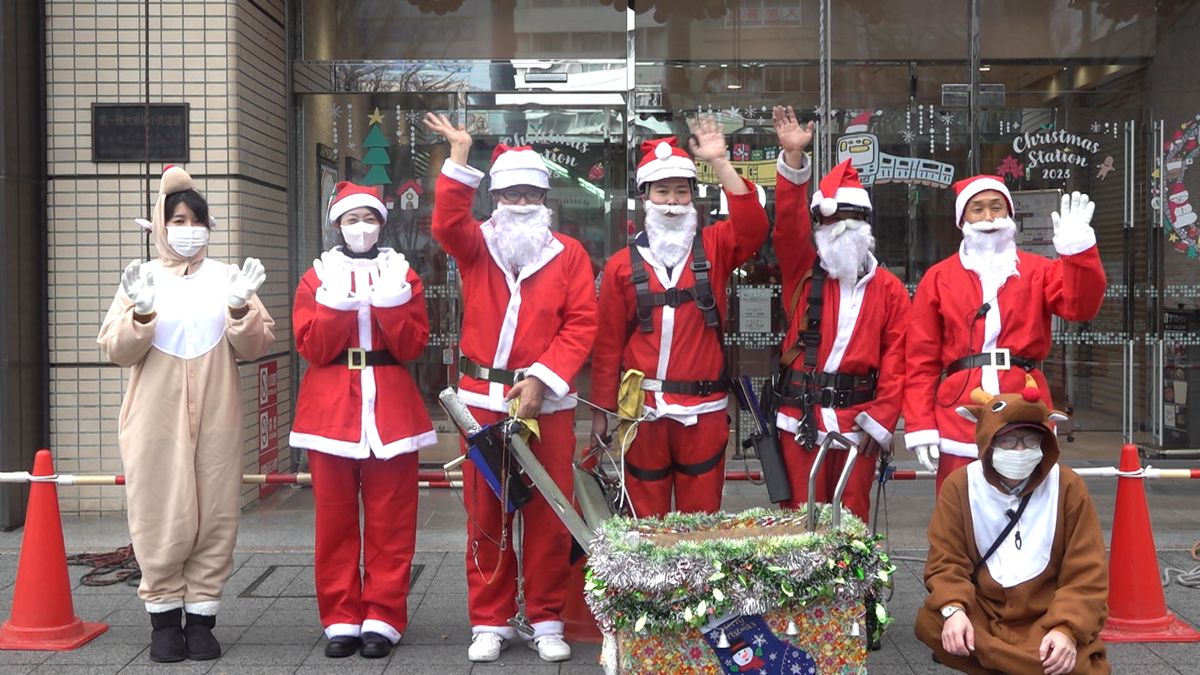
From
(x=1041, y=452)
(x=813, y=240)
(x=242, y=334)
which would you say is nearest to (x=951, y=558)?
(x=1041, y=452)

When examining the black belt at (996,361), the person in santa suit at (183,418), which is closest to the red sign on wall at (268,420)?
the person in santa suit at (183,418)

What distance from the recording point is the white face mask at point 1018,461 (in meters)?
4.11

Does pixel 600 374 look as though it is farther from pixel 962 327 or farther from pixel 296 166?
pixel 296 166

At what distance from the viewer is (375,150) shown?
8.97 metres

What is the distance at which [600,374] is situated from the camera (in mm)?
5309

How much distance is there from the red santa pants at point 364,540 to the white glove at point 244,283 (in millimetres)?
702

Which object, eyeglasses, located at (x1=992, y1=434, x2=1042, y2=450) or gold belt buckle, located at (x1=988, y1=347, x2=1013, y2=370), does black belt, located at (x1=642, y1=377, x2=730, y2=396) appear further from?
eyeglasses, located at (x1=992, y1=434, x2=1042, y2=450)

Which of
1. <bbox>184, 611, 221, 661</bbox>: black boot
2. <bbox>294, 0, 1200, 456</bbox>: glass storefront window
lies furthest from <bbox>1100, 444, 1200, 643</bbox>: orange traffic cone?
<bbox>294, 0, 1200, 456</bbox>: glass storefront window

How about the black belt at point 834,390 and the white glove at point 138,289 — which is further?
the black belt at point 834,390

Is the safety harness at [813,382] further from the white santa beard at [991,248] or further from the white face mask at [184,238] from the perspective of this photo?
the white face mask at [184,238]

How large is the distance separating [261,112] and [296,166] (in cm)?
74

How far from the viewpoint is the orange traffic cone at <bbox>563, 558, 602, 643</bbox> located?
17.5 feet

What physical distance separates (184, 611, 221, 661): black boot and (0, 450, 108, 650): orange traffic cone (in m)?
0.58

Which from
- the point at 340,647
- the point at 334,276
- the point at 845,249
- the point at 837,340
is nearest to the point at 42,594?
the point at 340,647
